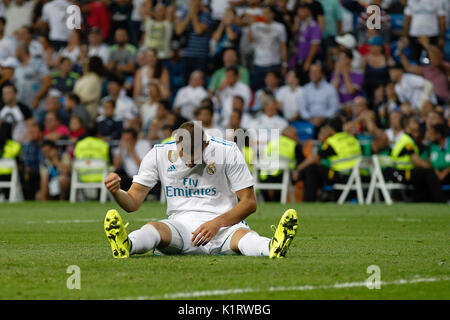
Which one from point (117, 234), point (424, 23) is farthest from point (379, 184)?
point (117, 234)

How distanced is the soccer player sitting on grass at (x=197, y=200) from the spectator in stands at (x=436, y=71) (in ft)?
45.2

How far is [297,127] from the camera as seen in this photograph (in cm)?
2134

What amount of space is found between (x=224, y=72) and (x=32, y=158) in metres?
4.97

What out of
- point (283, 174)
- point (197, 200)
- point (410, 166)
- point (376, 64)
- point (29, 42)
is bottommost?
point (283, 174)

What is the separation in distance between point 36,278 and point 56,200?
48.9 feet

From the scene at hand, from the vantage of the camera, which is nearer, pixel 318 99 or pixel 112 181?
pixel 112 181

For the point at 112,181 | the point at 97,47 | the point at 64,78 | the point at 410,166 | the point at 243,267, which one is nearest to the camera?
the point at 243,267

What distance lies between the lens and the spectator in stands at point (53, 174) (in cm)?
2142

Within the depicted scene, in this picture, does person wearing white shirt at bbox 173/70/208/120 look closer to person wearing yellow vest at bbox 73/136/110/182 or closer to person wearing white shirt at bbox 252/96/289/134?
person wearing white shirt at bbox 252/96/289/134

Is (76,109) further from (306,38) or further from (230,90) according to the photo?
(306,38)

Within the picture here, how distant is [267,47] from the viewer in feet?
73.9

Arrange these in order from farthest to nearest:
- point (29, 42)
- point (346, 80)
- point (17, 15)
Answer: point (17, 15) < point (29, 42) < point (346, 80)

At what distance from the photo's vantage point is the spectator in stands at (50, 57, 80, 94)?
23484 mm
